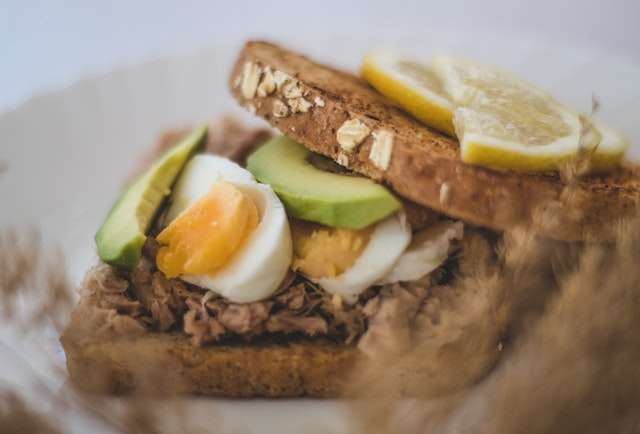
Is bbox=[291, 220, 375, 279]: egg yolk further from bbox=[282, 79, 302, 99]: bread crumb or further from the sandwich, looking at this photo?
bbox=[282, 79, 302, 99]: bread crumb

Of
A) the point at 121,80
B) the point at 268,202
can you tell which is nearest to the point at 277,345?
the point at 268,202

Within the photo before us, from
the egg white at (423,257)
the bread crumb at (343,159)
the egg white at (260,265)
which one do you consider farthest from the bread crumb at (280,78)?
the egg white at (423,257)

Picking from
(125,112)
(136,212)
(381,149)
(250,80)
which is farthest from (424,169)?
(125,112)

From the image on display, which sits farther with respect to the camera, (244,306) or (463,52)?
(463,52)

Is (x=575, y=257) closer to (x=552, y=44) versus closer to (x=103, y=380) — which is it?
(x=103, y=380)

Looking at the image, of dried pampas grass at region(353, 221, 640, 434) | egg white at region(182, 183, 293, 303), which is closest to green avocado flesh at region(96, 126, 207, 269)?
egg white at region(182, 183, 293, 303)

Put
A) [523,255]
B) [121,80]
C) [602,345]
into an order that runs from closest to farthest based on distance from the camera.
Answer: [602,345]
[523,255]
[121,80]
